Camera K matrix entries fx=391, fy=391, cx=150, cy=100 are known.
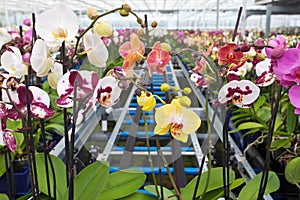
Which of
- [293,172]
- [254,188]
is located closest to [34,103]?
[254,188]

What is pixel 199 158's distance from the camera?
3.51ft

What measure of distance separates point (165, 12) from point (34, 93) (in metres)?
13.0

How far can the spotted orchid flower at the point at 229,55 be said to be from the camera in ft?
1.50

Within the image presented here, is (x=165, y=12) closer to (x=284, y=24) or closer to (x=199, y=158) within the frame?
(x=284, y=24)

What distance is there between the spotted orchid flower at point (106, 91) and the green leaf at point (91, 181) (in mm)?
175

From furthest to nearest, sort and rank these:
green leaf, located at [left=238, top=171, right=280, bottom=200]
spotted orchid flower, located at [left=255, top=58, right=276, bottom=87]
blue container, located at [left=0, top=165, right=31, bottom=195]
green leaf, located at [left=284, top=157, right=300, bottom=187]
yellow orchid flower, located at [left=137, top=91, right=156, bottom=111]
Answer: blue container, located at [left=0, top=165, right=31, bottom=195], green leaf, located at [left=284, top=157, right=300, bottom=187], green leaf, located at [left=238, top=171, right=280, bottom=200], spotted orchid flower, located at [left=255, top=58, right=276, bottom=87], yellow orchid flower, located at [left=137, top=91, right=156, bottom=111]

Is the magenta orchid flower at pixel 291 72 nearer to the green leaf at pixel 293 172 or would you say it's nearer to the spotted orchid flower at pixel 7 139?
the spotted orchid flower at pixel 7 139

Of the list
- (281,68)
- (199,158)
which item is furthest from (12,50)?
(199,158)

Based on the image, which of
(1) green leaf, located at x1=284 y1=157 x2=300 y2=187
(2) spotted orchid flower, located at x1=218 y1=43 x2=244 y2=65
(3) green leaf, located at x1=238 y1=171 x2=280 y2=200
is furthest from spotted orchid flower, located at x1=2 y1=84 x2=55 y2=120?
(1) green leaf, located at x1=284 y1=157 x2=300 y2=187

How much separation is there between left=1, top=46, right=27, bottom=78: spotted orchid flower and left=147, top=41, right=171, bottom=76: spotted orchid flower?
15 centimetres

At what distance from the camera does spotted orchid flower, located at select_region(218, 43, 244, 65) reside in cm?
46

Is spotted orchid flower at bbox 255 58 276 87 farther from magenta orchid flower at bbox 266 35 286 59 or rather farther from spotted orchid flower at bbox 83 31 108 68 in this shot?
spotted orchid flower at bbox 83 31 108 68

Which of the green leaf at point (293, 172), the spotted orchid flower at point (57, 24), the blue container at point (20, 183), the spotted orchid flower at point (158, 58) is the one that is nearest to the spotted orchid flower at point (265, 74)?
the spotted orchid flower at point (158, 58)

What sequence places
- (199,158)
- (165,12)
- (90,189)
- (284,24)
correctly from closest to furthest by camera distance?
(90,189)
(199,158)
(284,24)
(165,12)
